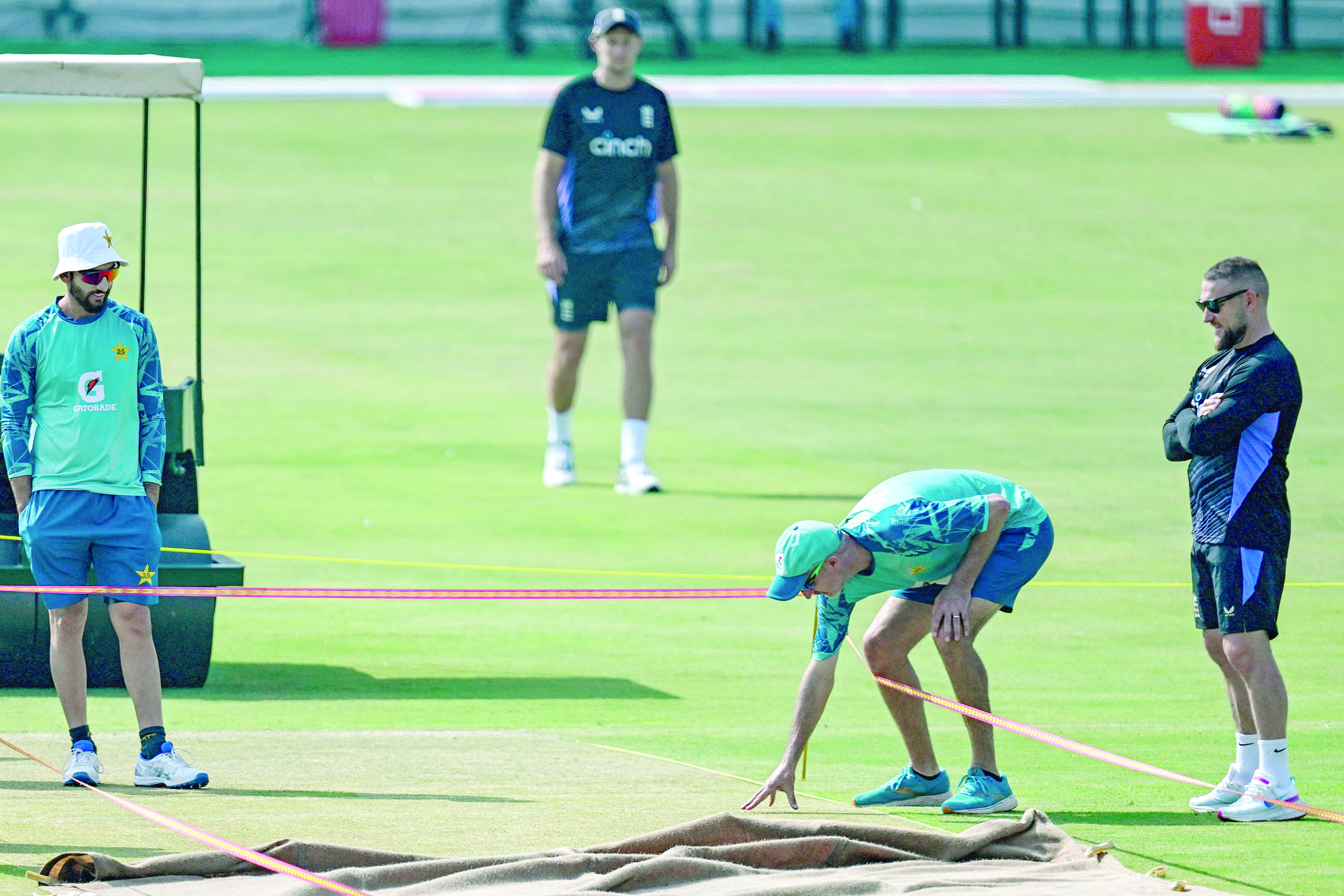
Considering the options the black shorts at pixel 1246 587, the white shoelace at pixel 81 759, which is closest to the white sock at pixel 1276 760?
the black shorts at pixel 1246 587

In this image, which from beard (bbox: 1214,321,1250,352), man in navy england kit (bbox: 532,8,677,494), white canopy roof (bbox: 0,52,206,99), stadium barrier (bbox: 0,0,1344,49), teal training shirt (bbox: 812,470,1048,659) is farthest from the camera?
stadium barrier (bbox: 0,0,1344,49)

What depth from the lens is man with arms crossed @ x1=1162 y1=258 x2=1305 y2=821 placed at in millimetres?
6910

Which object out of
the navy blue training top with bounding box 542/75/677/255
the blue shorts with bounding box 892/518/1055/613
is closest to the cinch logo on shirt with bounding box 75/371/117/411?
the blue shorts with bounding box 892/518/1055/613

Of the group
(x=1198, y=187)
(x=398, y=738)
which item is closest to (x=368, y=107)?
(x=1198, y=187)

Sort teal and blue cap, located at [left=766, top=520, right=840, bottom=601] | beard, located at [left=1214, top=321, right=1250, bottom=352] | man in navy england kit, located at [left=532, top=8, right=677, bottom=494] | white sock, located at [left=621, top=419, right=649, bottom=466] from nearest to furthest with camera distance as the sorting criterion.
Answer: teal and blue cap, located at [left=766, top=520, right=840, bottom=601] < beard, located at [left=1214, top=321, right=1250, bottom=352] < man in navy england kit, located at [left=532, top=8, right=677, bottom=494] < white sock, located at [left=621, top=419, right=649, bottom=466]

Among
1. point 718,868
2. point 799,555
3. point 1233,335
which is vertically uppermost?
point 1233,335

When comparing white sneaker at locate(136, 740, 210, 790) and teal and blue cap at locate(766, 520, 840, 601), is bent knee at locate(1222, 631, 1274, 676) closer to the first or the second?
teal and blue cap at locate(766, 520, 840, 601)

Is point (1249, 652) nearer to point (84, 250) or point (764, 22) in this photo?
point (84, 250)

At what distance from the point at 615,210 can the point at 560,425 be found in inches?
57.4

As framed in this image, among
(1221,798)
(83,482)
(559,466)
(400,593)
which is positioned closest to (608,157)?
(559,466)

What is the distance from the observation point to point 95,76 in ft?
30.6

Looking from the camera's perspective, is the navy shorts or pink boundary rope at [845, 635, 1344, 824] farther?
the navy shorts

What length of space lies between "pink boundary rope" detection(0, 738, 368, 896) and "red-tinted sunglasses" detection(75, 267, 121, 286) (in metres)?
1.67

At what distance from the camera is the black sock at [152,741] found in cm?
714
